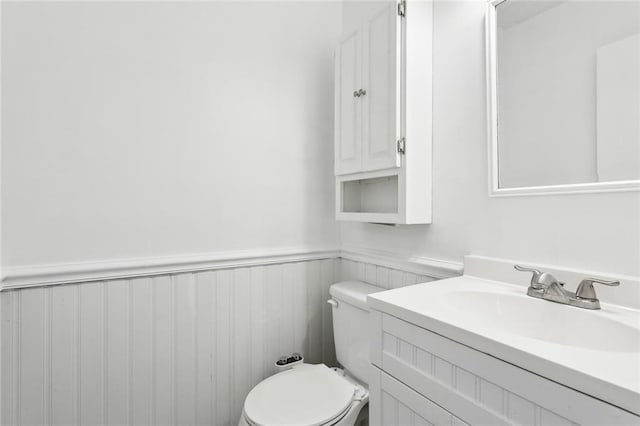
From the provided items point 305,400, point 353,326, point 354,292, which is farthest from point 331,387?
point 354,292

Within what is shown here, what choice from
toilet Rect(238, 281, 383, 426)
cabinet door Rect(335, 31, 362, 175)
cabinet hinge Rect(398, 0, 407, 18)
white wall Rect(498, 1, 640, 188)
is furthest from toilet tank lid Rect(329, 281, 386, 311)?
cabinet hinge Rect(398, 0, 407, 18)

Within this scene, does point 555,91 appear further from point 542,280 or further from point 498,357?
point 498,357

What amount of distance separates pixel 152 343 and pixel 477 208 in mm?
1262

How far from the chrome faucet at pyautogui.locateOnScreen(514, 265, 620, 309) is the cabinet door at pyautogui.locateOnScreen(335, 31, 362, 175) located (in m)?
0.72

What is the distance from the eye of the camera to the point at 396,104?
3.63 ft

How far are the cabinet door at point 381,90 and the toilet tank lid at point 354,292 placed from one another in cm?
51

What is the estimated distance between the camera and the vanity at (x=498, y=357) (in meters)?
0.46

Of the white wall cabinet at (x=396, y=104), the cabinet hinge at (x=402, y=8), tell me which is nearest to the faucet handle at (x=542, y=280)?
the white wall cabinet at (x=396, y=104)

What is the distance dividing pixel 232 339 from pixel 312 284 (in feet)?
1.45

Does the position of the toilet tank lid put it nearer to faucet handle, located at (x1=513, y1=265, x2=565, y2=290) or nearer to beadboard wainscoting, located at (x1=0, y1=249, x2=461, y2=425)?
beadboard wainscoting, located at (x1=0, y1=249, x2=461, y2=425)

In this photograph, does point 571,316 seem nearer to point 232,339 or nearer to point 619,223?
point 619,223

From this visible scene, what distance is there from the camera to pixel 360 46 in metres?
1.28

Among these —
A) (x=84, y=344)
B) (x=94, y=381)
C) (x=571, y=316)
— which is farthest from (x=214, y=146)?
(x=571, y=316)

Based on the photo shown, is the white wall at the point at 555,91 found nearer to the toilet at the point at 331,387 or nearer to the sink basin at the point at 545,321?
the sink basin at the point at 545,321
